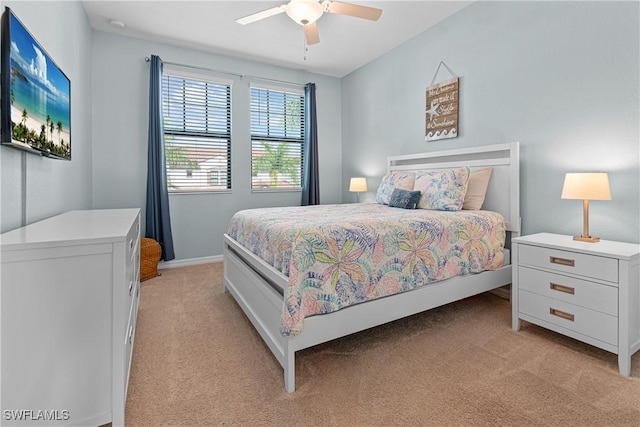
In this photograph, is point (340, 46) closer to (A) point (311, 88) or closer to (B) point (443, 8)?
(A) point (311, 88)

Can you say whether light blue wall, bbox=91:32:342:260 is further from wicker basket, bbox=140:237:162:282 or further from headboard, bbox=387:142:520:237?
headboard, bbox=387:142:520:237

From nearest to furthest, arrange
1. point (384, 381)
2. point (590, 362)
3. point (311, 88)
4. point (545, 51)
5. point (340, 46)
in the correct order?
point (384, 381), point (590, 362), point (545, 51), point (340, 46), point (311, 88)

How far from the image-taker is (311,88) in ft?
15.5

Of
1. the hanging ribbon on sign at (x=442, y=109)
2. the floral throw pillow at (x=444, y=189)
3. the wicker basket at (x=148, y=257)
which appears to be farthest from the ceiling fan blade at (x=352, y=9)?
the wicker basket at (x=148, y=257)

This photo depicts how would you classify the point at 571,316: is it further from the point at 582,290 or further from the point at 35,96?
the point at 35,96

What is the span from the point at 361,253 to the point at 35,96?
1902mm

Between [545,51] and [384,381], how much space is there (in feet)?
9.14

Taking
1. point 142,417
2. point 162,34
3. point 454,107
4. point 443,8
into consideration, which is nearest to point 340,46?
point 443,8

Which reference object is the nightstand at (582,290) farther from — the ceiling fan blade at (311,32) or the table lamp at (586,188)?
the ceiling fan blade at (311,32)

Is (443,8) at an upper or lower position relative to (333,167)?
upper

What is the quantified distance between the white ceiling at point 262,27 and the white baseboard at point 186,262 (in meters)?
2.69

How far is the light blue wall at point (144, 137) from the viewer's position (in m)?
3.59

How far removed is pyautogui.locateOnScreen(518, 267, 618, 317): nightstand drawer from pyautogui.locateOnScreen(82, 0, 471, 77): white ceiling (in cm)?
265

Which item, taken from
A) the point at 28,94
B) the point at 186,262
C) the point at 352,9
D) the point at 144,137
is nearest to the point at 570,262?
the point at 352,9
